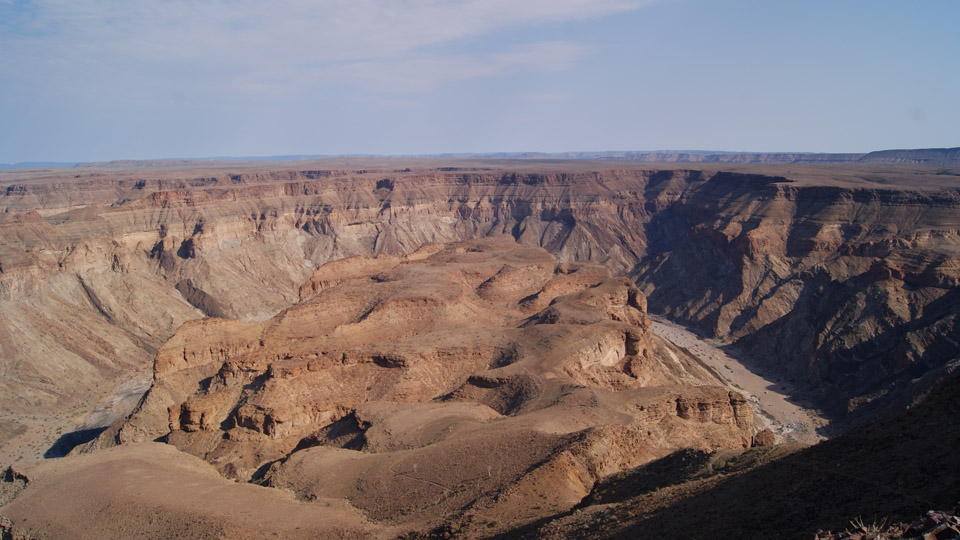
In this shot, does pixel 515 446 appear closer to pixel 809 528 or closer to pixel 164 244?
pixel 809 528

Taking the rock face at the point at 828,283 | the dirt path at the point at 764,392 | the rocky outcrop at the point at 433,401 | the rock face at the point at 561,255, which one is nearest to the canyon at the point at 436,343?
the rocky outcrop at the point at 433,401

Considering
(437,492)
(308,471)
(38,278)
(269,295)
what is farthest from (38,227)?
(437,492)

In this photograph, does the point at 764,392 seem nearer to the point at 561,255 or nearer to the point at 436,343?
the point at 436,343

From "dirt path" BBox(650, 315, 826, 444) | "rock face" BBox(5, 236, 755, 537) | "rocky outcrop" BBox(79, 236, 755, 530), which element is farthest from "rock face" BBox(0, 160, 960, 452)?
"rock face" BBox(5, 236, 755, 537)

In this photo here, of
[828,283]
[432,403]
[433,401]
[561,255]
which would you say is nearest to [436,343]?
Result: [433,401]

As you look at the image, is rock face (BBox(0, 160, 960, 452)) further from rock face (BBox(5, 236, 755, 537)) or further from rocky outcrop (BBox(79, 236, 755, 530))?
rock face (BBox(5, 236, 755, 537))
